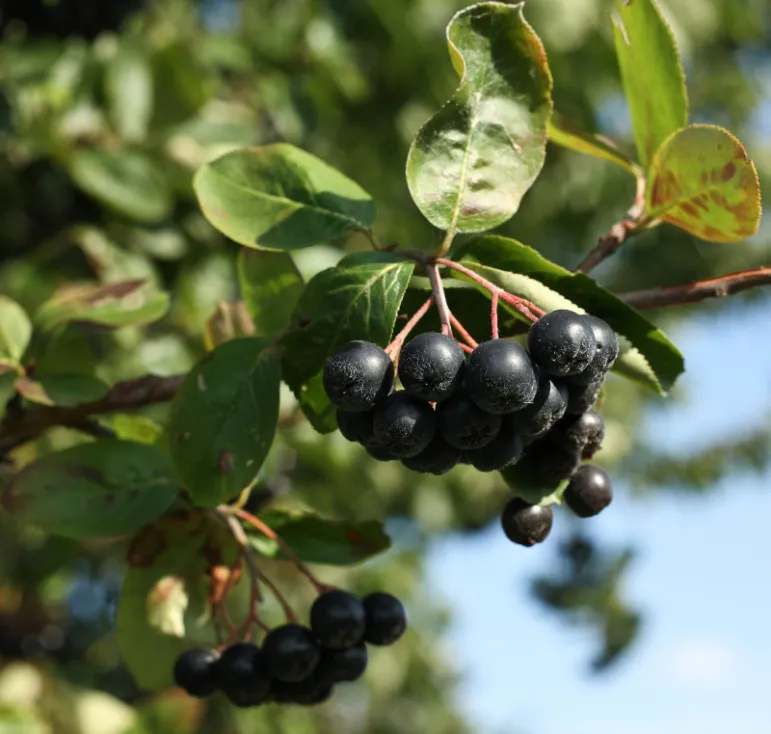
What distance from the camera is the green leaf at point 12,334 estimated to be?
1231 millimetres

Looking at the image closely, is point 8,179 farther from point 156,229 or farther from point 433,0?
point 433,0

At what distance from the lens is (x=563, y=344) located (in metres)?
0.74

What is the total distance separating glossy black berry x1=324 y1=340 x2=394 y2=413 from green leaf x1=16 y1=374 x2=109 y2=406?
1.45 feet

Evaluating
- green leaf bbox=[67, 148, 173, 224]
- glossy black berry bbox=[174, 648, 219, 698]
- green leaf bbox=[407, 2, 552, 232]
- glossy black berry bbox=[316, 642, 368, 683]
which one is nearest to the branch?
green leaf bbox=[407, 2, 552, 232]

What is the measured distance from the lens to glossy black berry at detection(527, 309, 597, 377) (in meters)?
0.74

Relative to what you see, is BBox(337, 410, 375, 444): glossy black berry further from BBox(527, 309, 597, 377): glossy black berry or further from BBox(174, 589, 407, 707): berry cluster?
BBox(174, 589, 407, 707): berry cluster

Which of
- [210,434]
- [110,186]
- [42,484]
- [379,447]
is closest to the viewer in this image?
[379,447]

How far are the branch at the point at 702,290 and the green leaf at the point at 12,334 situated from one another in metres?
0.78

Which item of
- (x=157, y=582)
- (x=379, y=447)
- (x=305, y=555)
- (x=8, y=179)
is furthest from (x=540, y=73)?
(x=8, y=179)

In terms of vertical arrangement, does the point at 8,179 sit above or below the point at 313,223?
below

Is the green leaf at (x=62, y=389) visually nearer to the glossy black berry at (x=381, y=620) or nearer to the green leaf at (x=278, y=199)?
the green leaf at (x=278, y=199)

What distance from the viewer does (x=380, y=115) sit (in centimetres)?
314

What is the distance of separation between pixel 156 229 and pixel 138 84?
38 centimetres

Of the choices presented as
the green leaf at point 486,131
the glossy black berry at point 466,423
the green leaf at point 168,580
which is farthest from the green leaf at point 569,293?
the green leaf at point 168,580
